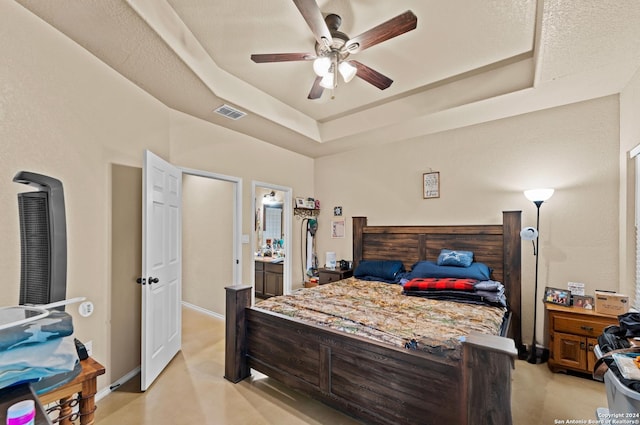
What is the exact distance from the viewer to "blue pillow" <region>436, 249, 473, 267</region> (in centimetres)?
326

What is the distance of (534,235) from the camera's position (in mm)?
2961

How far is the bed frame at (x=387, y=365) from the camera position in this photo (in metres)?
1.37

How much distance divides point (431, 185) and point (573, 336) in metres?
2.12

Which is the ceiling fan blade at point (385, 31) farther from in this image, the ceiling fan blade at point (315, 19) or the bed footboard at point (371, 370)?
Answer: the bed footboard at point (371, 370)

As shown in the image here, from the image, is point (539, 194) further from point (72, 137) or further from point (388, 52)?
point (72, 137)

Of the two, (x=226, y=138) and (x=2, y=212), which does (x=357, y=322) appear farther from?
(x=226, y=138)

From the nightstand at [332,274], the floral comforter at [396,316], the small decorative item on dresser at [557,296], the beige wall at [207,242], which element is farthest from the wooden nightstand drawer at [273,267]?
the small decorative item on dresser at [557,296]

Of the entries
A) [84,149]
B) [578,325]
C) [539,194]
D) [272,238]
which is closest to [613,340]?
[578,325]

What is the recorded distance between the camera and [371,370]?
1.83 metres

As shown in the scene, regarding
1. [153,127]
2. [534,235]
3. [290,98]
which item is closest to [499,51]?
[534,235]

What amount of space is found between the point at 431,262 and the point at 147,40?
358 cm

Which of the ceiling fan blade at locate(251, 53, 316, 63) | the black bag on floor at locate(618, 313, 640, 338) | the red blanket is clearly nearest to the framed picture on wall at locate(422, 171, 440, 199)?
the red blanket

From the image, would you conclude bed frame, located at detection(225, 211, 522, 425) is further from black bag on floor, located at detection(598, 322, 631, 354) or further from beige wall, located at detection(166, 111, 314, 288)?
beige wall, located at detection(166, 111, 314, 288)

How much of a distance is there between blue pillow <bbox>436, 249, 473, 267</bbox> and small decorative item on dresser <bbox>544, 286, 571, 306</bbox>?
2.47ft
